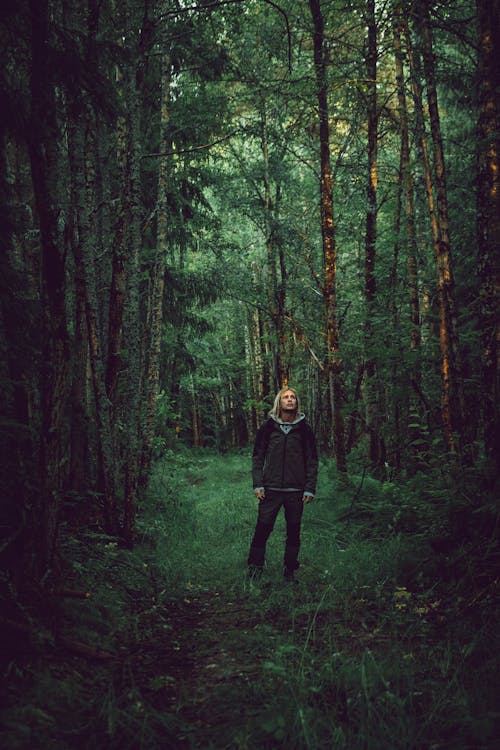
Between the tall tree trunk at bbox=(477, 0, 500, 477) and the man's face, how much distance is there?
6.97 feet

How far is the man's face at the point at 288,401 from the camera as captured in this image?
5824mm

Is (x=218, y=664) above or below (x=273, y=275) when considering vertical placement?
below

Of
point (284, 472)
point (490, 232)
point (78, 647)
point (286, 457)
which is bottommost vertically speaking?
point (78, 647)

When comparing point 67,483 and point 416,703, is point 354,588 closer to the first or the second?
point 416,703

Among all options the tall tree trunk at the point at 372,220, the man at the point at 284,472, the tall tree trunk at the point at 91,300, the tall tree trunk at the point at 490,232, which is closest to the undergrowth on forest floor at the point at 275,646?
the man at the point at 284,472

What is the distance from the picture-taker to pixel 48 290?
376 centimetres

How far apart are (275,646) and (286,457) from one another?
233 cm

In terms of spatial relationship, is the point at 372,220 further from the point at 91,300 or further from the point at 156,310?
the point at 91,300

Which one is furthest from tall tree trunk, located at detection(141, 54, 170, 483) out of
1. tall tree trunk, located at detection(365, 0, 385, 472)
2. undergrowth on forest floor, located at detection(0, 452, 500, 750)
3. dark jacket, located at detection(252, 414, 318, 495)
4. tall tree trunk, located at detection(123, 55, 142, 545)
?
tall tree trunk, located at detection(365, 0, 385, 472)

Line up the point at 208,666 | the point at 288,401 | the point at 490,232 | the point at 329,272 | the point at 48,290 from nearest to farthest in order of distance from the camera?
the point at 208,666, the point at 48,290, the point at 490,232, the point at 288,401, the point at 329,272

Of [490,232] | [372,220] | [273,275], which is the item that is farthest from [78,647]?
[273,275]

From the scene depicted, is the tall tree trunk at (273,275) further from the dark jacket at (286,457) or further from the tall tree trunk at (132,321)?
the dark jacket at (286,457)

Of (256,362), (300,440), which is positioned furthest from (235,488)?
(256,362)

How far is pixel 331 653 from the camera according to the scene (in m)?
3.54
